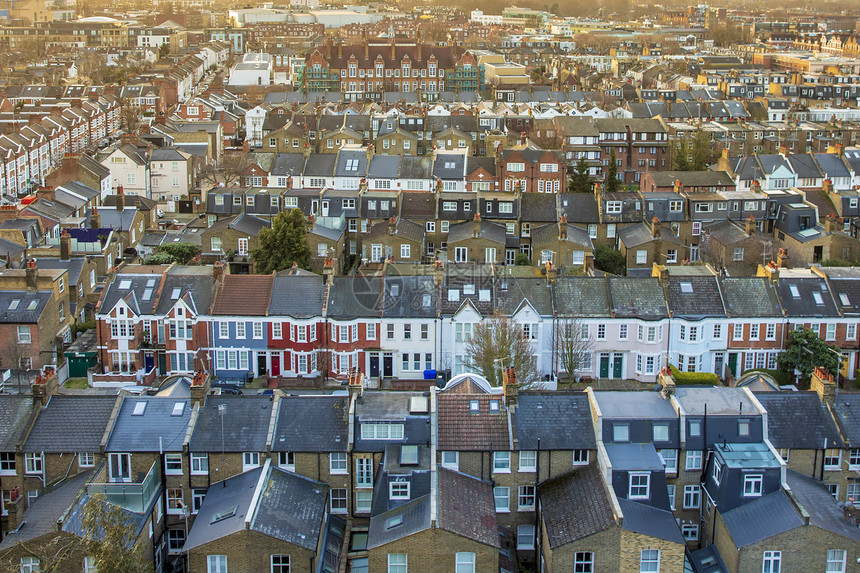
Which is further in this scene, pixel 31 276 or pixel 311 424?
pixel 31 276

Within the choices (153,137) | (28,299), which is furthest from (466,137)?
(28,299)

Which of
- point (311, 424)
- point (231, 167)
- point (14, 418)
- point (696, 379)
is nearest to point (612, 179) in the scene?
point (231, 167)

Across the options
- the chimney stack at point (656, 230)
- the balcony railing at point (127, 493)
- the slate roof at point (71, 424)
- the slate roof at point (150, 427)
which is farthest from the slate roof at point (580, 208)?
the balcony railing at point (127, 493)

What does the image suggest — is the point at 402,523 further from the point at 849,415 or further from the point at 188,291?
the point at 188,291

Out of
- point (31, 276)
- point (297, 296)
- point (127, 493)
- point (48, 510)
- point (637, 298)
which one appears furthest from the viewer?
point (31, 276)

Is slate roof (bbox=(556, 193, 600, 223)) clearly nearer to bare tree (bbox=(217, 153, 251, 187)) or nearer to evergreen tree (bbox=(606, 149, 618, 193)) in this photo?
evergreen tree (bbox=(606, 149, 618, 193))

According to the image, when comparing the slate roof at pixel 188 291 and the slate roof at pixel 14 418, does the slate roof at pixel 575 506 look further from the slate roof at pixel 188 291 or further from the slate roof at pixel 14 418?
the slate roof at pixel 188 291
